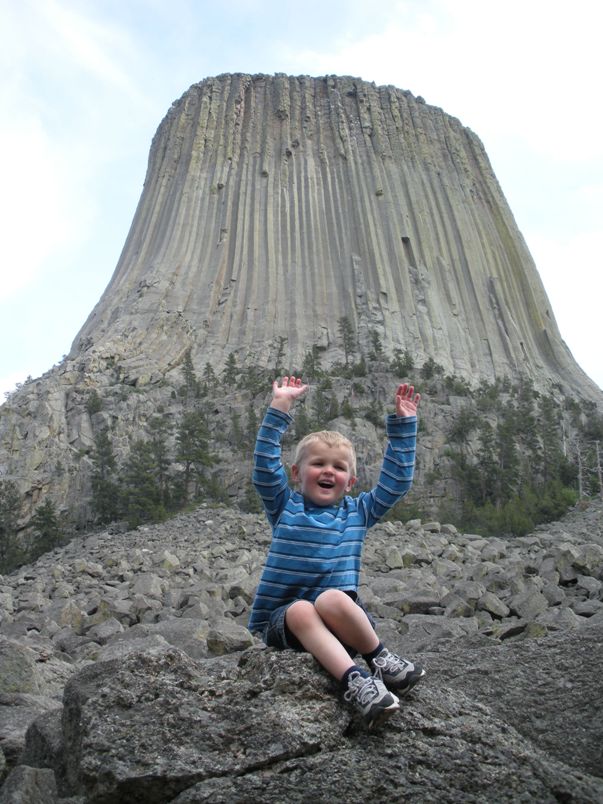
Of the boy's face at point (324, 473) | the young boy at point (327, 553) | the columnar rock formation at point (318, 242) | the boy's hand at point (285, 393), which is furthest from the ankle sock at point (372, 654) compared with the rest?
the columnar rock formation at point (318, 242)

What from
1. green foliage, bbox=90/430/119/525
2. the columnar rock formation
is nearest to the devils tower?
the columnar rock formation

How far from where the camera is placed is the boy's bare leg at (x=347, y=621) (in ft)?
8.73

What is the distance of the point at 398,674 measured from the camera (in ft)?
8.39

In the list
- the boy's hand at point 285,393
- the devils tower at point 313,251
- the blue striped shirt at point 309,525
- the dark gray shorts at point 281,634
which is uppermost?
the devils tower at point 313,251

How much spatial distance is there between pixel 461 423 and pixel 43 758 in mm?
31172

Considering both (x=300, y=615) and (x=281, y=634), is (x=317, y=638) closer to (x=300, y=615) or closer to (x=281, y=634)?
(x=300, y=615)

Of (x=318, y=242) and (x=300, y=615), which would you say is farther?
(x=318, y=242)

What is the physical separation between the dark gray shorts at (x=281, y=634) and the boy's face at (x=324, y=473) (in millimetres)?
413

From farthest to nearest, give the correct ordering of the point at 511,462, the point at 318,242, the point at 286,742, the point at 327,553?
the point at 318,242, the point at 511,462, the point at 327,553, the point at 286,742

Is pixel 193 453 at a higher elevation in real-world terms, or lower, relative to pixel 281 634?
higher

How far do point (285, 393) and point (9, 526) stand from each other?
975 inches

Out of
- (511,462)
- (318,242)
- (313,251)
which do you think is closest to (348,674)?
(511,462)

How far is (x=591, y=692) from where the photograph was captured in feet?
9.05

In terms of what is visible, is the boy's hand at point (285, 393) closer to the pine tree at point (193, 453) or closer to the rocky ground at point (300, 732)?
the rocky ground at point (300, 732)
